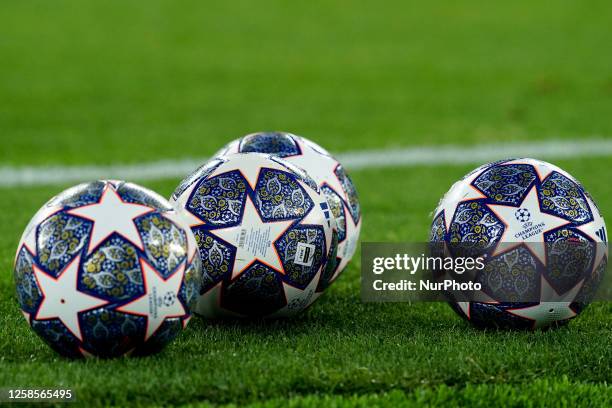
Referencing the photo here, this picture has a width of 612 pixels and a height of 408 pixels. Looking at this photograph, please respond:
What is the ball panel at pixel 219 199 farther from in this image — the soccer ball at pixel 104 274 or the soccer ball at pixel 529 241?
the soccer ball at pixel 529 241

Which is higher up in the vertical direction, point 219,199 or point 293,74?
point 293,74

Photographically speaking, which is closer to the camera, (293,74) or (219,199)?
(219,199)

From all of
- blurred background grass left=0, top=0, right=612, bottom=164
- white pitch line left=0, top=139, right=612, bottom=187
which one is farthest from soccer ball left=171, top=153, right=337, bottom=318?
blurred background grass left=0, top=0, right=612, bottom=164

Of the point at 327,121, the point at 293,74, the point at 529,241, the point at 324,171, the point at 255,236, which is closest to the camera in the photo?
the point at 529,241

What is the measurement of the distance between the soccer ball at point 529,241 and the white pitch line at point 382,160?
8106 mm

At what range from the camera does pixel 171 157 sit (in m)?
16.1

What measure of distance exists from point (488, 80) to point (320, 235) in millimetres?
16976

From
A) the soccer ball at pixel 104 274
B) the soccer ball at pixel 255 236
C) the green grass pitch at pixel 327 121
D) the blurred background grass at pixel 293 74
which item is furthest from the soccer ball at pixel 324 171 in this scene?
the blurred background grass at pixel 293 74

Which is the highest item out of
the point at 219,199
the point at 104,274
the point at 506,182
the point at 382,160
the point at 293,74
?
the point at 293,74

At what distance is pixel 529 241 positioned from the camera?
647 centimetres

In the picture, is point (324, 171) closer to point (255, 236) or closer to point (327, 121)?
point (255, 236)

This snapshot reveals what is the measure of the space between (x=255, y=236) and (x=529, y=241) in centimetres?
176

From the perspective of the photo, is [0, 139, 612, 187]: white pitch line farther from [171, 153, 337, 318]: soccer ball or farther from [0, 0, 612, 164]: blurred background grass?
[171, 153, 337, 318]: soccer ball

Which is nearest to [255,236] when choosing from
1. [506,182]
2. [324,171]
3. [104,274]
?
[104,274]
